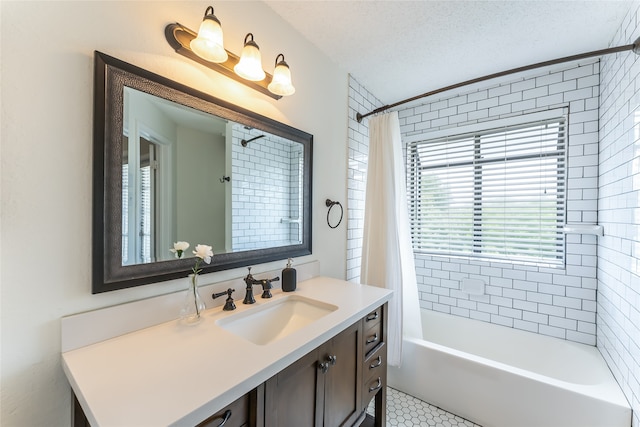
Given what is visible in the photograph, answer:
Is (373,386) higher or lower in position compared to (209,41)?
lower

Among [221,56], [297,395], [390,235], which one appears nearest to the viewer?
[297,395]

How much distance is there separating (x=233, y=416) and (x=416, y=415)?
1.58 metres

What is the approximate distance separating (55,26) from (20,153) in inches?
16.3

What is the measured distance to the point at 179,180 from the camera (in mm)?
1137

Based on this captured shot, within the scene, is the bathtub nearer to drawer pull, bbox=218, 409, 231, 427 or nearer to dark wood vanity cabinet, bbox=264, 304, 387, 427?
dark wood vanity cabinet, bbox=264, 304, 387, 427

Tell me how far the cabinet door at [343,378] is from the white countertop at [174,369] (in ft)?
0.31

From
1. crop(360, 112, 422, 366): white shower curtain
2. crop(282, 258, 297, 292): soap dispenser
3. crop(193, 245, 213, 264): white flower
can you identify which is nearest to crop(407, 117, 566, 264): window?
crop(360, 112, 422, 366): white shower curtain

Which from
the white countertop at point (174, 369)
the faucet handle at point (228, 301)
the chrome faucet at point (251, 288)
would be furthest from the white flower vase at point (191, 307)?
the chrome faucet at point (251, 288)

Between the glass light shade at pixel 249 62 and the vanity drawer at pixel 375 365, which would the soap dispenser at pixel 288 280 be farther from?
the glass light shade at pixel 249 62

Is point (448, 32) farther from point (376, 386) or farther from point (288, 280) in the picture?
point (376, 386)

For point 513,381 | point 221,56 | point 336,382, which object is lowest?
point 513,381

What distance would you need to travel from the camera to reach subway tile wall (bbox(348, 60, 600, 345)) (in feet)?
6.33

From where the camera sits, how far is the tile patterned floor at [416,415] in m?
1.68

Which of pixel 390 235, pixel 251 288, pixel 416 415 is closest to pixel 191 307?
pixel 251 288
